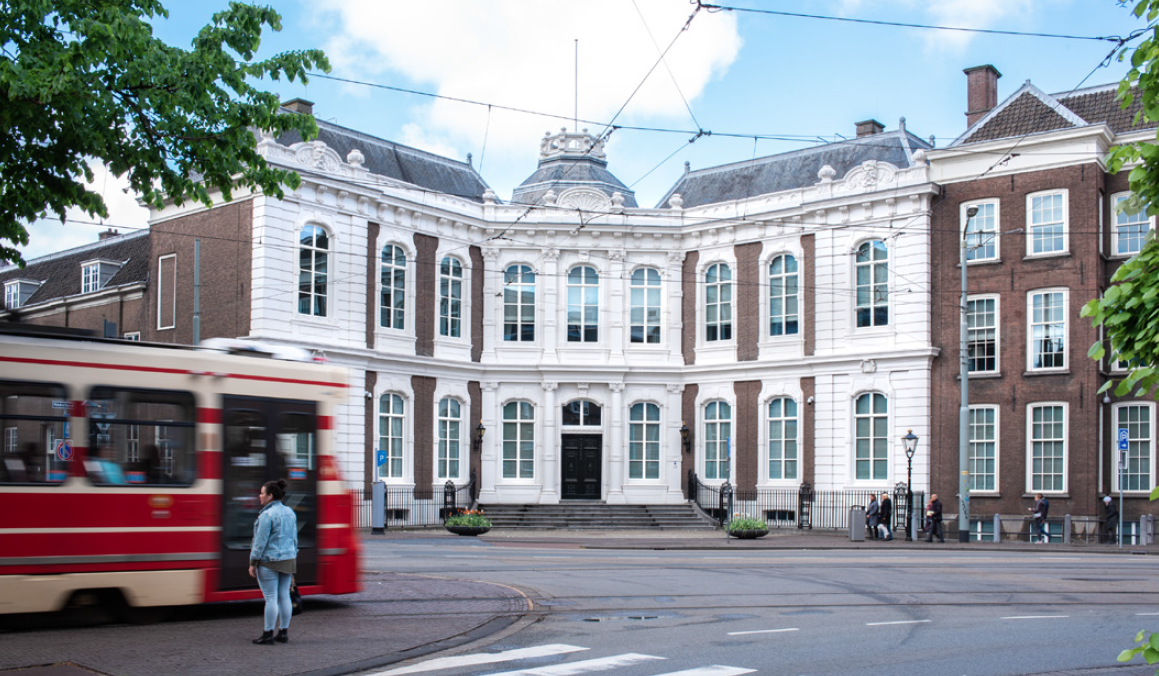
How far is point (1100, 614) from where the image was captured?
14859 mm

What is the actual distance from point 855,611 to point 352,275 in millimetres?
24194

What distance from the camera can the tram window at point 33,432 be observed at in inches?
460

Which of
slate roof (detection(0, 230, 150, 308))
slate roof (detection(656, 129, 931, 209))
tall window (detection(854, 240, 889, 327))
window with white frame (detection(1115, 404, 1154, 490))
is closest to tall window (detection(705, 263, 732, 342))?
slate roof (detection(656, 129, 931, 209))

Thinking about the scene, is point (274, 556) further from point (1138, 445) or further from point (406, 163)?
point (406, 163)

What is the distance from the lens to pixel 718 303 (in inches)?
1601

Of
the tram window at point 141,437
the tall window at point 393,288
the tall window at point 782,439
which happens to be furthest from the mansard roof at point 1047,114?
the tram window at point 141,437

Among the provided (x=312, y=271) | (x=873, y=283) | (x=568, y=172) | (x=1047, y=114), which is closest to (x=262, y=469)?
(x=312, y=271)

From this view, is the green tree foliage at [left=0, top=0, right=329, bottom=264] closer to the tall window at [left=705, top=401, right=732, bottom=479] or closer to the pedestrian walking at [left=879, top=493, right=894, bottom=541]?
the pedestrian walking at [left=879, top=493, right=894, bottom=541]

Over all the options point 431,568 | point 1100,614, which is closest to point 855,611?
point 1100,614

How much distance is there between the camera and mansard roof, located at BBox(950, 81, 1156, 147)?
113ft

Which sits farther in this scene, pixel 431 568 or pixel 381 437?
pixel 381 437

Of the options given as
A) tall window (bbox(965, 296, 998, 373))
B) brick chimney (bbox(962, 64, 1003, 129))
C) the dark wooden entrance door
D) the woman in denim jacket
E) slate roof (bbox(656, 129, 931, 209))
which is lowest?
the dark wooden entrance door

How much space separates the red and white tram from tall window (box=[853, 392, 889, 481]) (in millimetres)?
25420

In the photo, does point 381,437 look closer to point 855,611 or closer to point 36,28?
point 855,611
